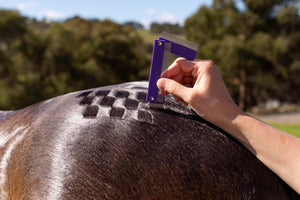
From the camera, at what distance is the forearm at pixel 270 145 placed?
1.04 meters

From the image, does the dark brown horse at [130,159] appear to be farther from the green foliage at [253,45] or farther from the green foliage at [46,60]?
the green foliage at [253,45]

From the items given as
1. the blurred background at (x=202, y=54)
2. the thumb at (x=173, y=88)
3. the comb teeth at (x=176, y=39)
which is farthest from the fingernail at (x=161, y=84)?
the blurred background at (x=202, y=54)

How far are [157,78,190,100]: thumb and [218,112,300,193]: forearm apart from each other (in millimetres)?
176

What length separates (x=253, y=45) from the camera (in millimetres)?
18875

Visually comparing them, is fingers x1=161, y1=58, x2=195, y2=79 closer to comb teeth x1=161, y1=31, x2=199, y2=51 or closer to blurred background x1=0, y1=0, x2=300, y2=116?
comb teeth x1=161, y1=31, x2=199, y2=51

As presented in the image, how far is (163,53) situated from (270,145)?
1.69 ft

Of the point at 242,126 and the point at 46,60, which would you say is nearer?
the point at 242,126

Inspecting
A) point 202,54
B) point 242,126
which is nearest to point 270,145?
point 242,126

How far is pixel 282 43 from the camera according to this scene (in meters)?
18.3

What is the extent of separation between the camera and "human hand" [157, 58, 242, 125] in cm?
104

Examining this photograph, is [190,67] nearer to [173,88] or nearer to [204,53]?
[173,88]

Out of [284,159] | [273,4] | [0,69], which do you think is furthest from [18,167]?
[273,4]

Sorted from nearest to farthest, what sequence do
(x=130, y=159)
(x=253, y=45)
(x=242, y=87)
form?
(x=130, y=159), (x=253, y=45), (x=242, y=87)

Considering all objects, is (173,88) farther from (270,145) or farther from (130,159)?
(270,145)
